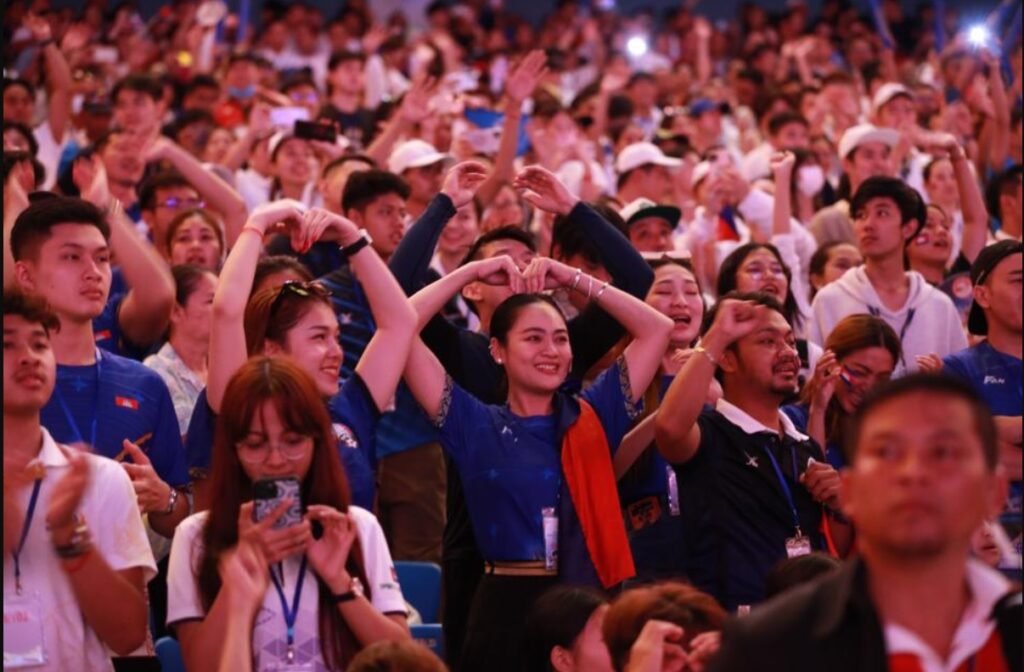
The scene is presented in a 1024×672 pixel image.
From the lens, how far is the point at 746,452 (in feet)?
17.3

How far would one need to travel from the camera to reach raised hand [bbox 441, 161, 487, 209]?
593 centimetres

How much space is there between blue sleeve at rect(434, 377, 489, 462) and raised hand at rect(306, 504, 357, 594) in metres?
1.22

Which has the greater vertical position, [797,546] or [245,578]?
[245,578]

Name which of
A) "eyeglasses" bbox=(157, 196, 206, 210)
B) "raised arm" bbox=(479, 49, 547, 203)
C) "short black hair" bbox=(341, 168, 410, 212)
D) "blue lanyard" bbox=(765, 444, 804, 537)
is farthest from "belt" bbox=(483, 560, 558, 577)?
"raised arm" bbox=(479, 49, 547, 203)

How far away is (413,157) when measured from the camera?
Answer: 26.4 feet

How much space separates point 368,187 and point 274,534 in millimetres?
3115

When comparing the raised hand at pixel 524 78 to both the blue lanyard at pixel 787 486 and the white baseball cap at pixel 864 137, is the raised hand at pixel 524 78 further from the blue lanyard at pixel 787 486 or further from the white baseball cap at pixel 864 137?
the blue lanyard at pixel 787 486

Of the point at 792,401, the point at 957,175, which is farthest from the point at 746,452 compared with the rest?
the point at 957,175

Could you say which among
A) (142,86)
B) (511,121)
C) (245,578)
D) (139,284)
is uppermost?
(142,86)

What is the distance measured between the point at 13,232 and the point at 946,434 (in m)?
3.03

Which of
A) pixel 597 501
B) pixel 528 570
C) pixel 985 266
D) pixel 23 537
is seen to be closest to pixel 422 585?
pixel 528 570

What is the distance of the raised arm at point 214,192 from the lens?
7.44m

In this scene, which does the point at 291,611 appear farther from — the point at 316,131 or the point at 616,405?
the point at 316,131

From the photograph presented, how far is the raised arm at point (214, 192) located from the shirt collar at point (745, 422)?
2707 millimetres
